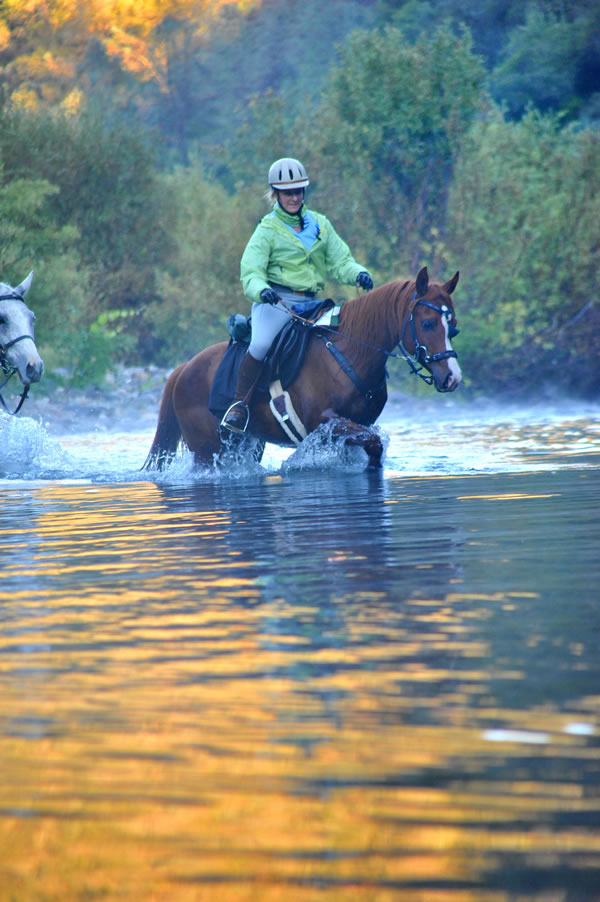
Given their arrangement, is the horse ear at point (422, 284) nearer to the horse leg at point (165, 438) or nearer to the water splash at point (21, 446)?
the horse leg at point (165, 438)

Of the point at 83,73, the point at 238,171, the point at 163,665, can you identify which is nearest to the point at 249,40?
the point at 83,73

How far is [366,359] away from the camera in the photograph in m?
11.6

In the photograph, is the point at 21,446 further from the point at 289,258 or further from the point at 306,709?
the point at 306,709

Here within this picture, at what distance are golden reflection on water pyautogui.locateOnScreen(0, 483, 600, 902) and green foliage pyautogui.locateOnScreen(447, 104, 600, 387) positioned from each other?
19528mm

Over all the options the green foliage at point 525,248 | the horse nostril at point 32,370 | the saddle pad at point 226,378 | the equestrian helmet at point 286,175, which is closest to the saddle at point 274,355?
the saddle pad at point 226,378

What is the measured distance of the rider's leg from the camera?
11742 millimetres

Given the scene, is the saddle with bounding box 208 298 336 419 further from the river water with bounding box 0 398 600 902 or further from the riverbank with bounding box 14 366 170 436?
the riverbank with bounding box 14 366 170 436

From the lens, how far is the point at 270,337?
11.8 metres

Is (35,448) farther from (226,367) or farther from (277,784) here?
(277,784)

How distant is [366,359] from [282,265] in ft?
3.48

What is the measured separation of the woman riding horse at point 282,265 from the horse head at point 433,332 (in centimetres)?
63

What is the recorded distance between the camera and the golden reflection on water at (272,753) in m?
2.92

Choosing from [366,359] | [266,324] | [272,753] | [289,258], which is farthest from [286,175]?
[272,753]

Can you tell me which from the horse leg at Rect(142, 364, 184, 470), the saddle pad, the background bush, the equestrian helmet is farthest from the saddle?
the background bush
